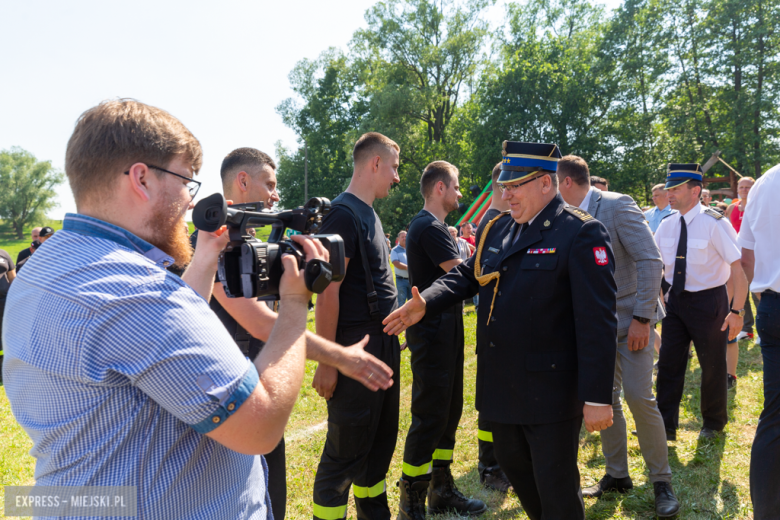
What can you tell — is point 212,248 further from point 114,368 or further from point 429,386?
point 429,386

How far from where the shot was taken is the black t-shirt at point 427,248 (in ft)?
13.0

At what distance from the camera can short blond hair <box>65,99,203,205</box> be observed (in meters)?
1.38

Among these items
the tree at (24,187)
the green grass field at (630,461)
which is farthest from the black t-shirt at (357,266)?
the tree at (24,187)

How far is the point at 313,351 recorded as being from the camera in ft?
6.48

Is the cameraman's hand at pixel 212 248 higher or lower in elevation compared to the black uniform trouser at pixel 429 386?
higher

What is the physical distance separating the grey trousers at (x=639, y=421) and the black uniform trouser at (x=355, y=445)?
1.78 metres

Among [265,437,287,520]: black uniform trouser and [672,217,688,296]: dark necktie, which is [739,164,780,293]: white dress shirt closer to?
[672,217,688,296]: dark necktie

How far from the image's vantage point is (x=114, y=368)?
1.19 m

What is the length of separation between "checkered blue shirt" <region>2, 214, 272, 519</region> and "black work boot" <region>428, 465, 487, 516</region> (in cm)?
294

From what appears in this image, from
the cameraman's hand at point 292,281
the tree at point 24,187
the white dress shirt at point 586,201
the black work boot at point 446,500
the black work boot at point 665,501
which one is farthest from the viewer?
the tree at point 24,187

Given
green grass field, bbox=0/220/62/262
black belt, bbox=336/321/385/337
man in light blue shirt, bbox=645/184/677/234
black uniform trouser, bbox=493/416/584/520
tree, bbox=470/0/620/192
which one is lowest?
green grass field, bbox=0/220/62/262

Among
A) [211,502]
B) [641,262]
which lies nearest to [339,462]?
[211,502]

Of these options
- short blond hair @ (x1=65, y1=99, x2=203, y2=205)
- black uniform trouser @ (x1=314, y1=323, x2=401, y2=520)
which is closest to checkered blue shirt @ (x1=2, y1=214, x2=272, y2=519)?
short blond hair @ (x1=65, y1=99, x2=203, y2=205)

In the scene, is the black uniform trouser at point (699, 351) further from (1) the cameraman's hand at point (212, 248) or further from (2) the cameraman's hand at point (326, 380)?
(1) the cameraman's hand at point (212, 248)
